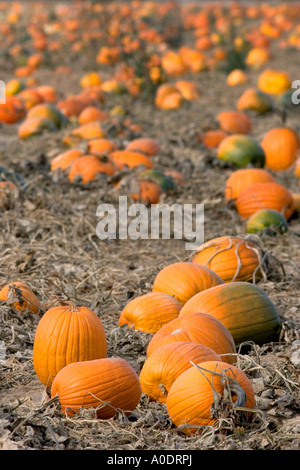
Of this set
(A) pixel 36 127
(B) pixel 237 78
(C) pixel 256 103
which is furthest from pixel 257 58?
(A) pixel 36 127

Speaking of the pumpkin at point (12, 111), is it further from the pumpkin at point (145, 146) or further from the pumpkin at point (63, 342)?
the pumpkin at point (63, 342)

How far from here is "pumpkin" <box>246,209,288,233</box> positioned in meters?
5.85

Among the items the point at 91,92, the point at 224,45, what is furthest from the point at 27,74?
the point at 224,45

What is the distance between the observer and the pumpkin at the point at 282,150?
26.5 ft

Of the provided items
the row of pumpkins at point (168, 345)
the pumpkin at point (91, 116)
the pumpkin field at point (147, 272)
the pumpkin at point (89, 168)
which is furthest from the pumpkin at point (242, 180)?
the pumpkin at point (91, 116)

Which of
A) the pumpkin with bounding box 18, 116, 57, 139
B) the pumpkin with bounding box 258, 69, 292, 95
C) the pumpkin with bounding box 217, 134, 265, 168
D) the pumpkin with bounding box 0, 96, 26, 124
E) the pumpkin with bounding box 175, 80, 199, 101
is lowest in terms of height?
the pumpkin with bounding box 217, 134, 265, 168

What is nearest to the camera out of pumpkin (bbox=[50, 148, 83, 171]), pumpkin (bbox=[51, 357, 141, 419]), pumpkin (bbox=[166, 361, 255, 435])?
pumpkin (bbox=[166, 361, 255, 435])

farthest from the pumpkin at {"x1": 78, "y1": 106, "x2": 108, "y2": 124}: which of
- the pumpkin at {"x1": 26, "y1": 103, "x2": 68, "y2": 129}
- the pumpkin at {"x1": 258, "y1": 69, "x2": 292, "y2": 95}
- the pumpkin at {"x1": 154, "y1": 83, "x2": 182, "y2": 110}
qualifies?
the pumpkin at {"x1": 258, "y1": 69, "x2": 292, "y2": 95}

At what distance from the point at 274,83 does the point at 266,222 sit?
713 centimetres

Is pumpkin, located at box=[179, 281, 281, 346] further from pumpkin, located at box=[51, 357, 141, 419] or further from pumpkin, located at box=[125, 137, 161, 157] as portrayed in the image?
pumpkin, located at box=[125, 137, 161, 157]

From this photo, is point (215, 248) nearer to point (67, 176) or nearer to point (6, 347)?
point (6, 347)

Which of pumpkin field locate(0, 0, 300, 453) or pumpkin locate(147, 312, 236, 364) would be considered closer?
pumpkin field locate(0, 0, 300, 453)

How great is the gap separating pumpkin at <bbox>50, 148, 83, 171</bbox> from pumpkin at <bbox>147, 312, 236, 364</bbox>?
Result: 144 inches

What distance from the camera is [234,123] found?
9367mm
